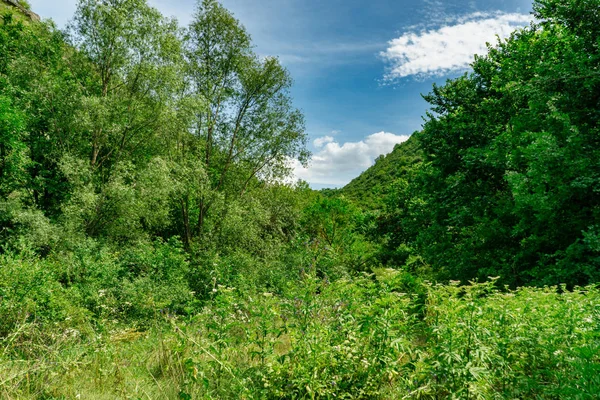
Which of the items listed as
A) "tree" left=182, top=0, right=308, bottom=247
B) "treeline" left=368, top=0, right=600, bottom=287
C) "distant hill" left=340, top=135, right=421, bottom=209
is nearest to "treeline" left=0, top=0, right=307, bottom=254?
"tree" left=182, top=0, right=308, bottom=247

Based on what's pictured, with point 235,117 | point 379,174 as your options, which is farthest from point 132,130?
point 379,174

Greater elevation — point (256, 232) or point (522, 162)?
point (522, 162)

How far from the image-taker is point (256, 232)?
18359mm

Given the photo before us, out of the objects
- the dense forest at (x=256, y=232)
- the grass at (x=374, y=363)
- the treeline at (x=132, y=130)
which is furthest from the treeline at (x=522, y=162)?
the treeline at (x=132, y=130)

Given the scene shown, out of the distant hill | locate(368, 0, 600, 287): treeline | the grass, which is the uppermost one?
the distant hill

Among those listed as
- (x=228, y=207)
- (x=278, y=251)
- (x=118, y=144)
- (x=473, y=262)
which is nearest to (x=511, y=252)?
(x=473, y=262)

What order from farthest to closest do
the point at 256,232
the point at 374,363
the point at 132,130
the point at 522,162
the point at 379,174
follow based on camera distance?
the point at 379,174, the point at 256,232, the point at 132,130, the point at 522,162, the point at 374,363

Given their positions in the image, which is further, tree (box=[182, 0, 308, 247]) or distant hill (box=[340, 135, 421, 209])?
distant hill (box=[340, 135, 421, 209])

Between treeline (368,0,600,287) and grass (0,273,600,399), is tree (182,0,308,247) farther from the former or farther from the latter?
grass (0,273,600,399)

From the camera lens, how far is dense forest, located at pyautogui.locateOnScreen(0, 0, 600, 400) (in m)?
3.20

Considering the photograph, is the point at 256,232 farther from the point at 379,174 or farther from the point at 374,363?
the point at 379,174

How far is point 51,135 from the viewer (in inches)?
558

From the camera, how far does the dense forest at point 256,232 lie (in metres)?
3.20

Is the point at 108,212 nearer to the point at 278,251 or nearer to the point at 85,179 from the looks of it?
the point at 85,179
